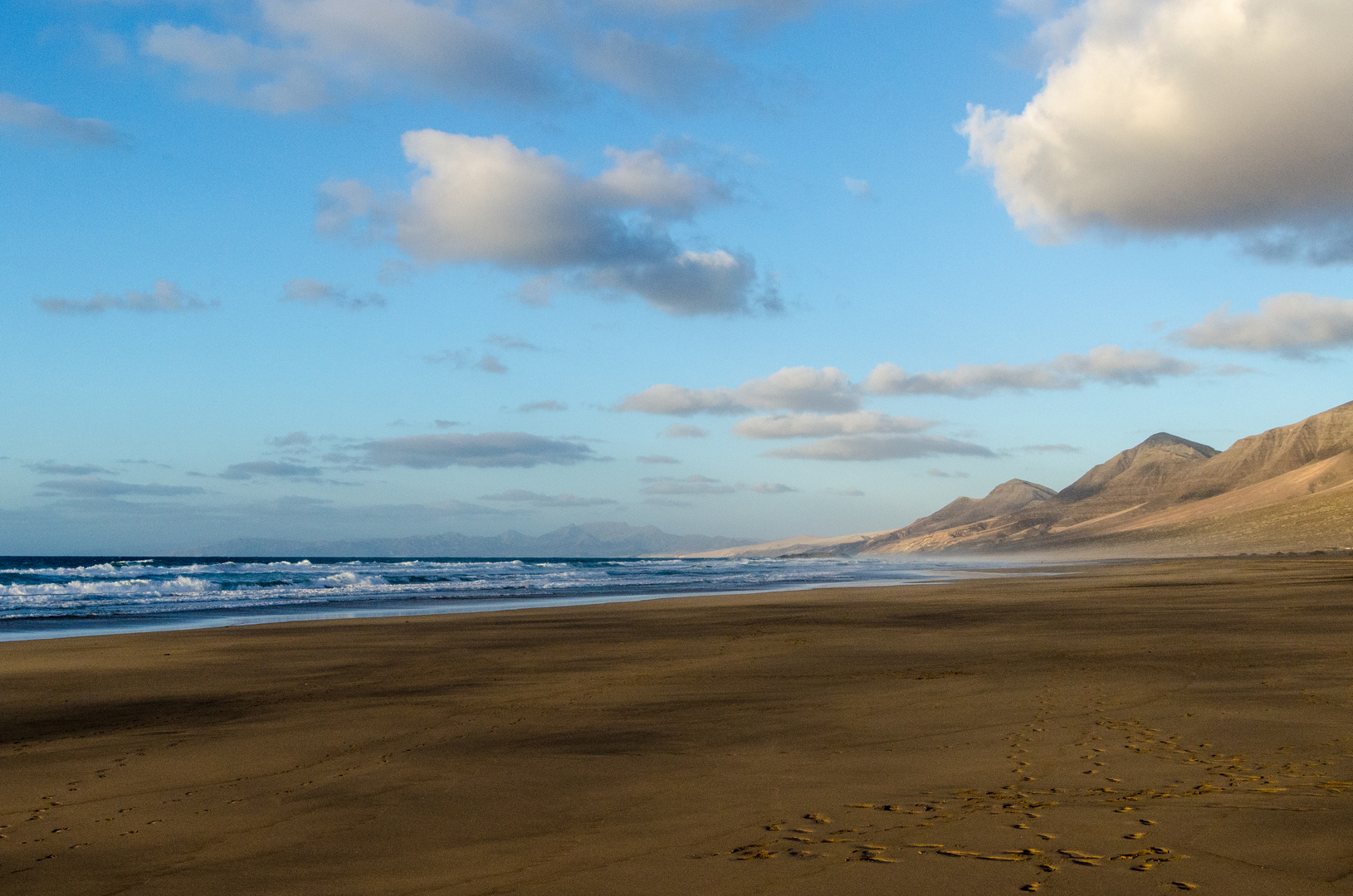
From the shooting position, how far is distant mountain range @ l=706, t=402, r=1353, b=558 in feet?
273

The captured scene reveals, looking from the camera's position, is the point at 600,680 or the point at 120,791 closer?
the point at 120,791

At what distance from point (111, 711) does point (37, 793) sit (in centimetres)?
393

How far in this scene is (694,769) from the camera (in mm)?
6453

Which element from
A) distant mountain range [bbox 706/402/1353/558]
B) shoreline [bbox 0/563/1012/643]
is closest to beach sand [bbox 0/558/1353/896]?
shoreline [bbox 0/563/1012/643]

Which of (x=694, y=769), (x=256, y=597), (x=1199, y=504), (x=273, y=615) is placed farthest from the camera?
(x=1199, y=504)

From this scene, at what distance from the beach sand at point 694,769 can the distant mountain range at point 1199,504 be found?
7893 centimetres

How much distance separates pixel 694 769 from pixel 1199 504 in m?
134

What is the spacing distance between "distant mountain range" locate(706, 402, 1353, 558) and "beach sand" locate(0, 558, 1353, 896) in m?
78.9

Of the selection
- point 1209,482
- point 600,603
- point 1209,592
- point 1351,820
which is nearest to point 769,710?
point 1351,820

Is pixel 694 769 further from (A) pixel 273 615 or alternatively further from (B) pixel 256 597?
(B) pixel 256 597

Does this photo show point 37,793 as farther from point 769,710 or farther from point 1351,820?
point 1351,820

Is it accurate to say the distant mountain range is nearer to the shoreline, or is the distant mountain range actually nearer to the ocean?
the ocean

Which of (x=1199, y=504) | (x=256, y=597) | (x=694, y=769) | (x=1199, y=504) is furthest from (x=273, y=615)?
(x=1199, y=504)

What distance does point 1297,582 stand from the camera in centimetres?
3020
